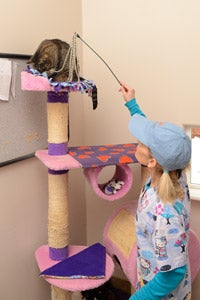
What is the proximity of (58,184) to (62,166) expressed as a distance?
16cm

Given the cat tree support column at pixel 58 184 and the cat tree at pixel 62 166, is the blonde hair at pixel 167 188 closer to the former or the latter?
the cat tree at pixel 62 166

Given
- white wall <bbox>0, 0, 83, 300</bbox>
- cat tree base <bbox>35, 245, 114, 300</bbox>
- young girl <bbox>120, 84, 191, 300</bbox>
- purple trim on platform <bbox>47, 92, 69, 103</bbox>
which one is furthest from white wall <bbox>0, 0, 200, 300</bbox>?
young girl <bbox>120, 84, 191, 300</bbox>

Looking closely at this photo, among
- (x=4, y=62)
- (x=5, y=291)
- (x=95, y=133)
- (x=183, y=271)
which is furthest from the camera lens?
(x=95, y=133)

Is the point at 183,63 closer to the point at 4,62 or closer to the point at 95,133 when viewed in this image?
the point at 95,133

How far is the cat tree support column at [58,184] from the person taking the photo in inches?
62.2

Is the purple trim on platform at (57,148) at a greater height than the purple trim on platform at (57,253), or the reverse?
the purple trim on platform at (57,148)

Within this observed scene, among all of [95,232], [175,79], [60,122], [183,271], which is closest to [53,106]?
[60,122]

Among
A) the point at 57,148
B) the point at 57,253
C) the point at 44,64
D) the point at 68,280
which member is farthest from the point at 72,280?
the point at 44,64

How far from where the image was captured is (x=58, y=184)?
1.63 meters

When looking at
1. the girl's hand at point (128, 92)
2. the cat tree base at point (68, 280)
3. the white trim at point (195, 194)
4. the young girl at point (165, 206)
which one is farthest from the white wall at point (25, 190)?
the white trim at point (195, 194)

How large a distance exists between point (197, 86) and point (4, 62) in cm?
98

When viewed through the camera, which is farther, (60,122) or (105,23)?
(105,23)

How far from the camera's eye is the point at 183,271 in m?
1.19

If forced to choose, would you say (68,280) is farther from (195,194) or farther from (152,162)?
(195,194)
